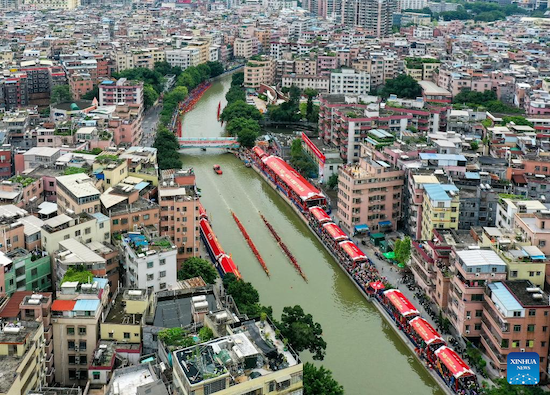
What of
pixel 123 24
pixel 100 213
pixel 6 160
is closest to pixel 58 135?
pixel 6 160

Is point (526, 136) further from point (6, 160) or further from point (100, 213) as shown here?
point (6, 160)

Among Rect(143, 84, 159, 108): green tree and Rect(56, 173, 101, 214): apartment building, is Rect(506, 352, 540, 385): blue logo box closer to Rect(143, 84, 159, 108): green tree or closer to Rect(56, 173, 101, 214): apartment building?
Rect(56, 173, 101, 214): apartment building

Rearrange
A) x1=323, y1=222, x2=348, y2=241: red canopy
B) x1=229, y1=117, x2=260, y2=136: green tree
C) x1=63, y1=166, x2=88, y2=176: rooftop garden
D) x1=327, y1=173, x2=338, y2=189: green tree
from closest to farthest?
x1=63, y1=166, x2=88, y2=176: rooftop garden < x1=323, y1=222, x2=348, y2=241: red canopy < x1=327, y1=173, x2=338, y2=189: green tree < x1=229, y1=117, x2=260, y2=136: green tree

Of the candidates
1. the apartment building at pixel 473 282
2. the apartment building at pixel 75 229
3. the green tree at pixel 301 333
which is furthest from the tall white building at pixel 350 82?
the green tree at pixel 301 333

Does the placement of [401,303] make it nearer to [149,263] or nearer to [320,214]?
[149,263]

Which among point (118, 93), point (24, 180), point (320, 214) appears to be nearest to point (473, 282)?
point (320, 214)

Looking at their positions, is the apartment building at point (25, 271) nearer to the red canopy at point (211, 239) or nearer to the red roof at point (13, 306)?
the red roof at point (13, 306)

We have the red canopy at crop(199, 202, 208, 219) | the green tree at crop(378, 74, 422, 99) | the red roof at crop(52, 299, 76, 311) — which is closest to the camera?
the red roof at crop(52, 299, 76, 311)

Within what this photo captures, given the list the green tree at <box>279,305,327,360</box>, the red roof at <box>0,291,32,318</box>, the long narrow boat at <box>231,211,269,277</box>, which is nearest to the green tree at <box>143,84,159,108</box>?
the long narrow boat at <box>231,211,269,277</box>
